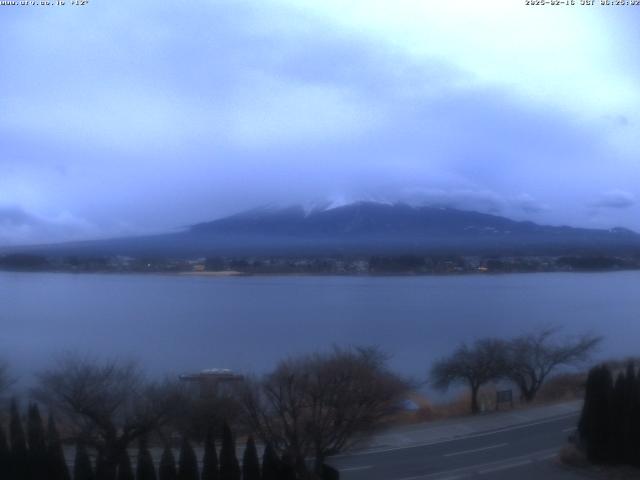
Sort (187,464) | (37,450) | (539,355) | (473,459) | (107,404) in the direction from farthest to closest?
(539,355) → (473,459) → (107,404) → (187,464) → (37,450)

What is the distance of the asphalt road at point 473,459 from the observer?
11516 mm

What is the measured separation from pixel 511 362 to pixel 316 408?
12032 mm

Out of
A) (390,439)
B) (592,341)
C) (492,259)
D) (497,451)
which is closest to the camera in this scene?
(497,451)

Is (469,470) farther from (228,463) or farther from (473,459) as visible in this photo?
(228,463)

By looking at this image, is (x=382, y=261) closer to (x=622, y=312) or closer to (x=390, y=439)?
(x=622, y=312)

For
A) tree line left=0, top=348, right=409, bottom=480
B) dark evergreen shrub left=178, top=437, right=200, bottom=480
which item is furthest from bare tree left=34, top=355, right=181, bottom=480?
dark evergreen shrub left=178, top=437, right=200, bottom=480

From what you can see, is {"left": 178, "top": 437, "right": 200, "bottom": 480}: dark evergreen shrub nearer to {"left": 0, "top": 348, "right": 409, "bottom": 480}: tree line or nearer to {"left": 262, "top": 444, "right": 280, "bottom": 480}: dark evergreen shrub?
{"left": 0, "top": 348, "right": 409, "bottom": 480}: tree line

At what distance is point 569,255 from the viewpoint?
29.8 metres

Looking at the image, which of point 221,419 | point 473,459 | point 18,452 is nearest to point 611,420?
point 473,459

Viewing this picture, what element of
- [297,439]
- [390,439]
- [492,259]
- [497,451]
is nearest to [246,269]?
[492,259]

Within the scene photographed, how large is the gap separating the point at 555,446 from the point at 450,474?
125 inches

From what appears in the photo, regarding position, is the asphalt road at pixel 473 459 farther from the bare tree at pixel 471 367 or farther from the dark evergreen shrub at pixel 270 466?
the bare tree at pixel 471 367

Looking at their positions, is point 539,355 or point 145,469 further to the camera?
point 539,355

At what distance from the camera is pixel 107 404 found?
36.8 ft
